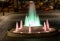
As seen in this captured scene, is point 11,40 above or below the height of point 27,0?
below

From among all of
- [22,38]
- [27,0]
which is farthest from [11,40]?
[27,0]

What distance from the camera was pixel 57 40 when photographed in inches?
463

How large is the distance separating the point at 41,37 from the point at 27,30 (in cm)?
149

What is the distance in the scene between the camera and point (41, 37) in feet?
40.3

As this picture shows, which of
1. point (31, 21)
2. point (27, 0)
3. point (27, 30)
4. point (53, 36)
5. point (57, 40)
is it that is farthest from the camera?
point (27, 0)

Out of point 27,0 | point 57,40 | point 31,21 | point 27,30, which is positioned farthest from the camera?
point 27,0

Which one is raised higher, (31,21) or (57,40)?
(31,21)

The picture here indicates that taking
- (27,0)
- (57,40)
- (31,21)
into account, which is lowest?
(57,40)

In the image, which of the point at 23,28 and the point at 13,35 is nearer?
the point at 13,35

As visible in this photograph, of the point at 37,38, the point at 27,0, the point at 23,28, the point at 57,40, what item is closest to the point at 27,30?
the point at 23,28

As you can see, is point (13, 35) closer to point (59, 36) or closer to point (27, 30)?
point (27, 30)

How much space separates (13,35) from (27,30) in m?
1.10

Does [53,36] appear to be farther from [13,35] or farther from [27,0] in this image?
[27,0]

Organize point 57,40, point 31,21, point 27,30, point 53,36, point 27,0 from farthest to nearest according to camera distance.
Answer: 1. point 27,0
2. point 31,21
3. point 27,30
4. point 53,36
5. point 57,40
